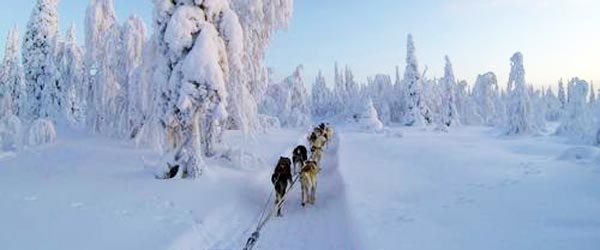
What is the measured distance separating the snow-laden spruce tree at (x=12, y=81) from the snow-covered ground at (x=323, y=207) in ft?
85.6

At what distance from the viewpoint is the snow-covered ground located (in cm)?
808

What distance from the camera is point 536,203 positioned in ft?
33.0

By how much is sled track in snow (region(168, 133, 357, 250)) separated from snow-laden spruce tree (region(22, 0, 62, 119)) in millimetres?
26443

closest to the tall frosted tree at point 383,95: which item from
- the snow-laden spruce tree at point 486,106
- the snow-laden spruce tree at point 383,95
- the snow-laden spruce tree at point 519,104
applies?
the snow-laden spruce tree at point 383,95

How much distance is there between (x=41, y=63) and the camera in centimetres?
3503

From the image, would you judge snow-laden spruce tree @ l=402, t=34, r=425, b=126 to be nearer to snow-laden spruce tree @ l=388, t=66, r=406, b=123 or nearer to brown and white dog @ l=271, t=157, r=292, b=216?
snow-laden spruce tree @ l=388, t=66, r=406, b=123

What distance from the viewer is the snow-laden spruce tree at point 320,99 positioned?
129125mm

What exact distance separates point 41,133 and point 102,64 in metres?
5.28

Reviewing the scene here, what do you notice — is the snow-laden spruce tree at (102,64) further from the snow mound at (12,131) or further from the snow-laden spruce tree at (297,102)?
the snow-laden spruce tree at (297,102)

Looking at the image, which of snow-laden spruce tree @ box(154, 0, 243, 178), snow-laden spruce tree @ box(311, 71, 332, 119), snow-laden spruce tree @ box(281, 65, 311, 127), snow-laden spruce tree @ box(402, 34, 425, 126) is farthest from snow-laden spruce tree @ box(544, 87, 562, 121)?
snow-laden spruce tree @ box(154, 0, 243, 178)

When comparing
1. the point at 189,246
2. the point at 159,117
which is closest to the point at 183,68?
the point at 159,117

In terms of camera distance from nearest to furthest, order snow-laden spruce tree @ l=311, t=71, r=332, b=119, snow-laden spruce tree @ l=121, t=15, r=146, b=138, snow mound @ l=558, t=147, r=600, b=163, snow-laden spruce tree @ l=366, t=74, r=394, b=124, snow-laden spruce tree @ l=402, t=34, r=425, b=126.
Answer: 1. snow mound @ l=558, t=147, r=600, b=163
2. snow-laden spruce tree @ l=121, t=15, r=146, b=138
3. snow-laden spruce tree @ l=402, t=34, r=425, b=126
4. snow-laden spruce tree @ l=366, t=74, r=394, b=124
5. snow-laden spruce tree @ l=311, t=71, r=332, b=119

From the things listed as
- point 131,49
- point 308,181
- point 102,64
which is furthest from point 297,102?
point 308,181

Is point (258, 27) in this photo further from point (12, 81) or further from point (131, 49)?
point (12, 81)
